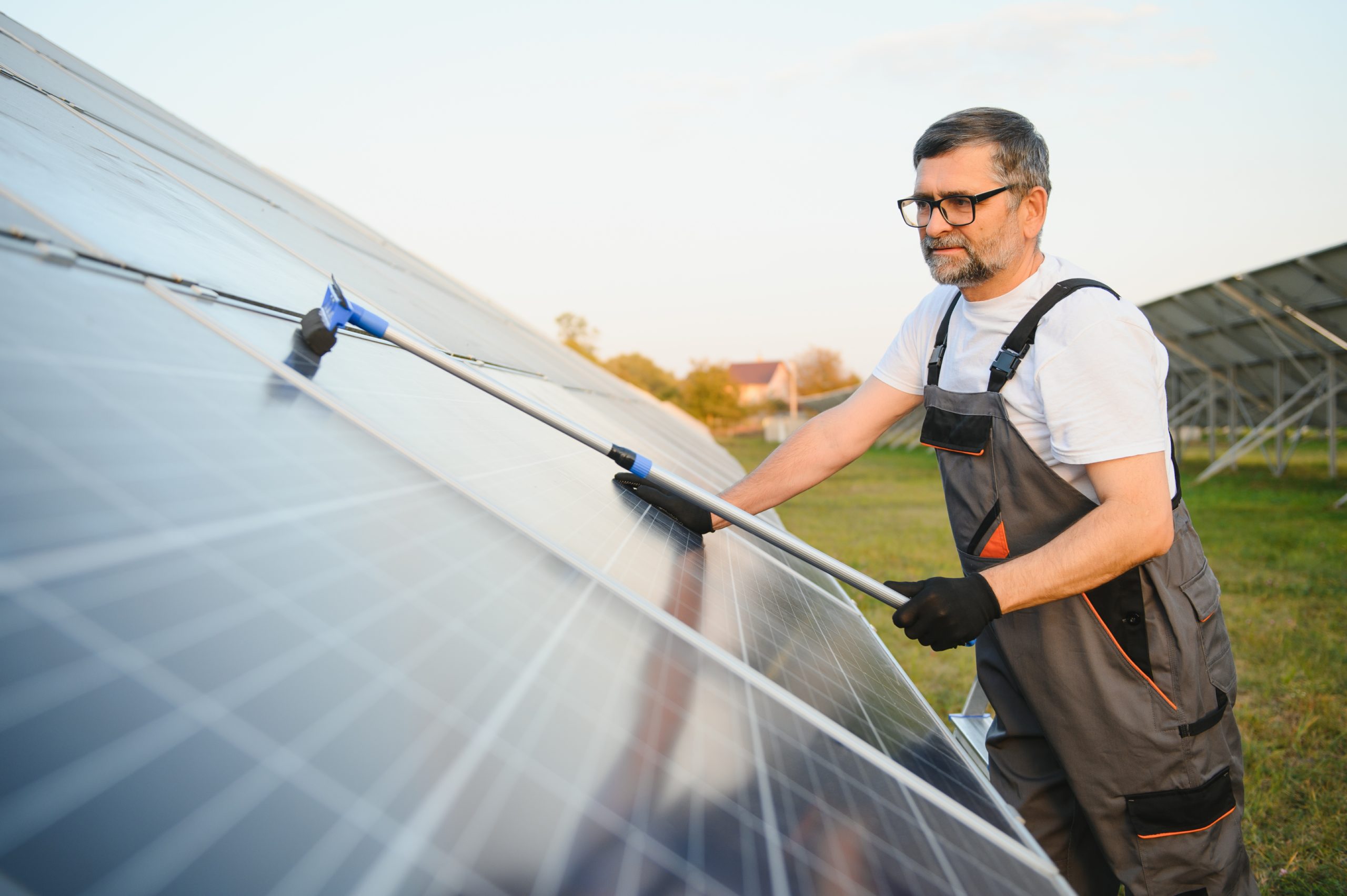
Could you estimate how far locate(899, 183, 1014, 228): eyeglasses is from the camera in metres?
2.10

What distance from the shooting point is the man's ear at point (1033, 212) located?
2.15 m

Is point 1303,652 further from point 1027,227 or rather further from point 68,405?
point 68,405

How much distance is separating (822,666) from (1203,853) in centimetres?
103

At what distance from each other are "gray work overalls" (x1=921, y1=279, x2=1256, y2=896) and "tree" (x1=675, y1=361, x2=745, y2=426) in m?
52.3

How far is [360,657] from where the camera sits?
2.74ft

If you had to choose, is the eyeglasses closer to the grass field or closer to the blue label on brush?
Answer: the blue label on brush

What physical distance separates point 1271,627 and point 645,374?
239 ft

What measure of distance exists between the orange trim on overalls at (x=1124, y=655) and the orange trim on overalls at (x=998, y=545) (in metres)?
0.24

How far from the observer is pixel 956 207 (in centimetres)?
213

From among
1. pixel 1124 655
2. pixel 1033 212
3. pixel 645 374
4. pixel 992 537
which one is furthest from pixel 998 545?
pixel 645 374

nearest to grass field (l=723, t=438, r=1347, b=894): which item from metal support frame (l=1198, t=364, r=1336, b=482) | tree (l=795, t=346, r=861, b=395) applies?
metal support frame (l=1198, t=364, r=1336, b=482)

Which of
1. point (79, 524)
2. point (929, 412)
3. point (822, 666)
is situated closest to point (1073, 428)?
point (929, 412)

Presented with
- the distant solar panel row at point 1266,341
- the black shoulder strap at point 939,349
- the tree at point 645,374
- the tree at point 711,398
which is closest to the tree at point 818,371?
the tree at point 645,374

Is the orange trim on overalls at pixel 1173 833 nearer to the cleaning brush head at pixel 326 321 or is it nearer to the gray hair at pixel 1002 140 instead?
the gray hair at pixel 1002 140
